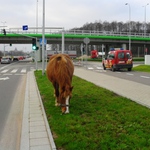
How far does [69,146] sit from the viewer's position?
4.49 meters

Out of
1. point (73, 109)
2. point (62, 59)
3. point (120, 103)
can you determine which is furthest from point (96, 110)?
point (62, 59)

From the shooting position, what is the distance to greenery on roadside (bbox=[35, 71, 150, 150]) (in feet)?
14.9

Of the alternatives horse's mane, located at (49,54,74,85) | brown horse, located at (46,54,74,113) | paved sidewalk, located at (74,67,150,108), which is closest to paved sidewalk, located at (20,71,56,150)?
brown horse, located at (46,54,74,113)

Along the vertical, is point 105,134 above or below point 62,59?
below

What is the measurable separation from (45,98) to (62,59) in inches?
122

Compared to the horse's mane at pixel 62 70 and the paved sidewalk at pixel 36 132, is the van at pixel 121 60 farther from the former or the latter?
the horse's mane at pixel 62 70

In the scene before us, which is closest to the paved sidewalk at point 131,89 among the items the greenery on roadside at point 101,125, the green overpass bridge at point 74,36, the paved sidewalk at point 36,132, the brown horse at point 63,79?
the greenery on roadside at point 101,125

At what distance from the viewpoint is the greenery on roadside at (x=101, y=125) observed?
14.9 ft

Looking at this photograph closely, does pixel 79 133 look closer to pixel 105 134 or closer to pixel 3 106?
pixel 105 134

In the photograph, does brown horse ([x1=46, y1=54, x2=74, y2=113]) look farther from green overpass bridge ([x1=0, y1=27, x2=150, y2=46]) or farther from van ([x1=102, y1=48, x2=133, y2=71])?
green overpass bridge ([x1=0, y1=27, x2=150, y2=46])

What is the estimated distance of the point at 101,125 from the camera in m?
5.70

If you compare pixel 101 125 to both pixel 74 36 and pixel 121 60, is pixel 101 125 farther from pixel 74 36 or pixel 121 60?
pixel 74 36

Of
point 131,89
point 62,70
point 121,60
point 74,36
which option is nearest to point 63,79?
point 62,70

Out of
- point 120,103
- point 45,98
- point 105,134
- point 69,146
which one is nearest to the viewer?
point 69,146
